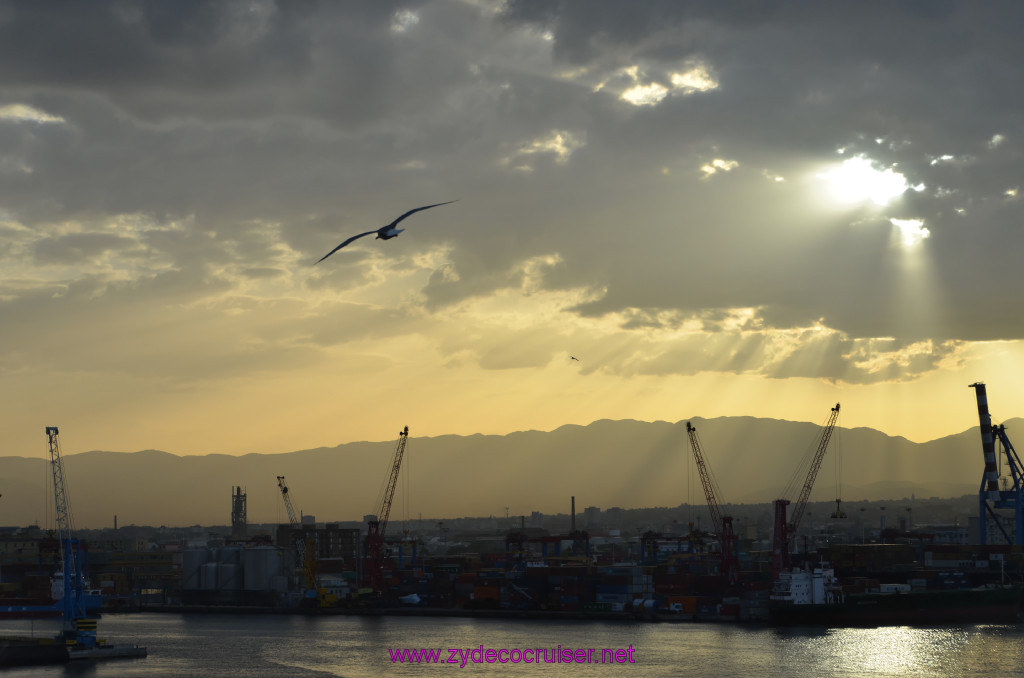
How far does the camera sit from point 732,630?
62250 millimetres

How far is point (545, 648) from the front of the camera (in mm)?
52312

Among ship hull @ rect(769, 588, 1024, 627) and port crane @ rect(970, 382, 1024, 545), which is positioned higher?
port crane @ rect(970, 382, 1024, 545)

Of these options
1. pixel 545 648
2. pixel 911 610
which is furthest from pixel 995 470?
pixel 545 648

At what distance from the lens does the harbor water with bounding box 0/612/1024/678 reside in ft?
149

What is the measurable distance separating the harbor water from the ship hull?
7.67 feet
